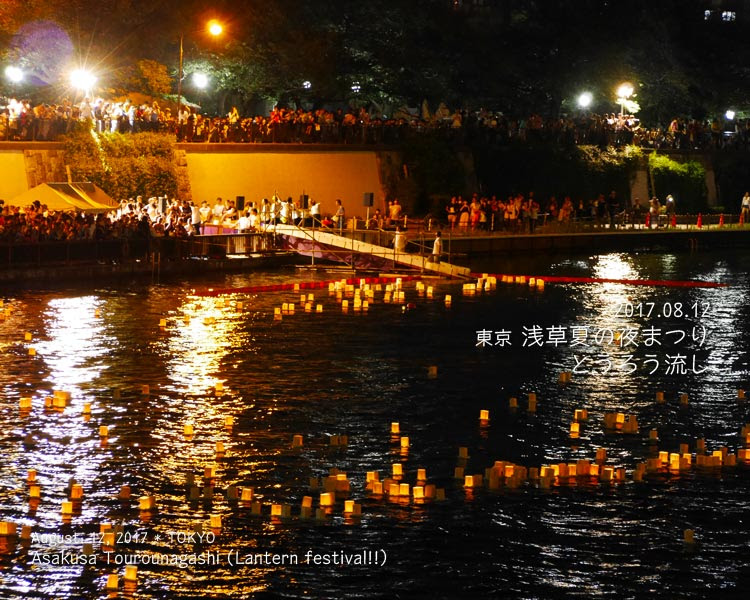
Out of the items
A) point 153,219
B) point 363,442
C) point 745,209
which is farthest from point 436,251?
point 745,209

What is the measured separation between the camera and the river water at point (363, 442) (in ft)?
57.3

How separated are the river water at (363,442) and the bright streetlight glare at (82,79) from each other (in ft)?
49.0

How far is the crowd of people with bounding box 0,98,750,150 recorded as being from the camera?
49219 millimetres

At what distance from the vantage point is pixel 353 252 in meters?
48.9

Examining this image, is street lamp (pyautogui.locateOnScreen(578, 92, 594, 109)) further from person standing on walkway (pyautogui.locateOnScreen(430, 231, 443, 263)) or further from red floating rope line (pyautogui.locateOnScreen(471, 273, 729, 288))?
person standing on walkway (pyautogui.locateOnScreen(430, 231, 443, 263))

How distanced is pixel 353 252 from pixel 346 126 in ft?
36.8

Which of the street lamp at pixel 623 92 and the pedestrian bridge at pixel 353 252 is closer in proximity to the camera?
the pedestrian bridge at pixel 353 252

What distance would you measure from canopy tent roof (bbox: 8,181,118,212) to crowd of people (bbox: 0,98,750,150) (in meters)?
3.15

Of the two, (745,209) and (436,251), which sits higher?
(745,209)

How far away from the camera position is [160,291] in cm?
4128

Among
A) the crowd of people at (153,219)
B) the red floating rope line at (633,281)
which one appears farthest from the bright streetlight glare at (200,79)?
the red floating rope line at (633,281)

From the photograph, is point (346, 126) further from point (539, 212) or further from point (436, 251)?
point (436, 251)

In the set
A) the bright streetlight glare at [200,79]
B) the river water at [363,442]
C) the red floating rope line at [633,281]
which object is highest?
the bright streetlight glare at [200,79]

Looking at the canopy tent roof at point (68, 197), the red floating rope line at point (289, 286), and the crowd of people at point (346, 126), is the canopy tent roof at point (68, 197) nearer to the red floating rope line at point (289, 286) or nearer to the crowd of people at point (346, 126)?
the crowd of people at point (346, 126)
